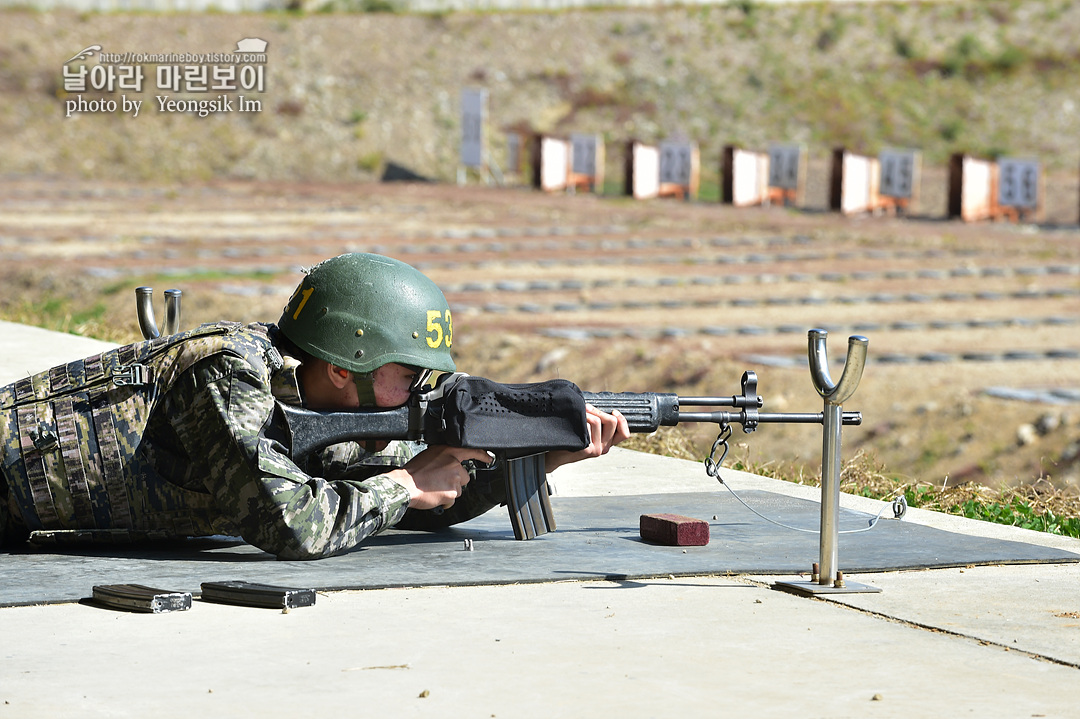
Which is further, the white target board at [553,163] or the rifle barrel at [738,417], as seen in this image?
the white target board at [553,163]

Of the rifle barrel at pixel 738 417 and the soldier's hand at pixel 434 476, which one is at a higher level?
the rifle barrel at pixel 738 417

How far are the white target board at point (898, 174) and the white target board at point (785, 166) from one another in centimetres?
201

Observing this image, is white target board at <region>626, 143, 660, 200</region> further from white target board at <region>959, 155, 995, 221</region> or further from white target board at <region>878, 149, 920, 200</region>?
white target board at <region>959, 155, 995, 221</region>

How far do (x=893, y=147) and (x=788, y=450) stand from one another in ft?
120

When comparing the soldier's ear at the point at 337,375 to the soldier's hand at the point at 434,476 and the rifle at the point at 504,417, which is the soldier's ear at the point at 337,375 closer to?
the rifle at the point at 504,417

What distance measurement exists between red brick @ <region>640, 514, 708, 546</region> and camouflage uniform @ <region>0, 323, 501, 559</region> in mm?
878

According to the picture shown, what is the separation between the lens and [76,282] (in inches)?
611

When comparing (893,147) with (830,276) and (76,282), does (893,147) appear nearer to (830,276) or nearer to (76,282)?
(830,276)

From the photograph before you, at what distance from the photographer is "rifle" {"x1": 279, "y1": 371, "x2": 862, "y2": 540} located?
410 centimetres

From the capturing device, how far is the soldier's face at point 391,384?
13.7 ft

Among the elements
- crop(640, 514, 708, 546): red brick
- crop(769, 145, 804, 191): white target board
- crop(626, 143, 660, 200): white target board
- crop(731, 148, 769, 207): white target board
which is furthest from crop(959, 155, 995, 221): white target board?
crop(640, 514, 708, 546): red brick

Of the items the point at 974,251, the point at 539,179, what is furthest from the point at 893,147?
the point at 974,251

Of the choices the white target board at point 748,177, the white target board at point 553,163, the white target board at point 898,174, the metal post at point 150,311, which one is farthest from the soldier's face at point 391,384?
the white target board at point 553,163

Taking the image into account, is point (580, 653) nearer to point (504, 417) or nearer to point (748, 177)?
point (504, 417)
